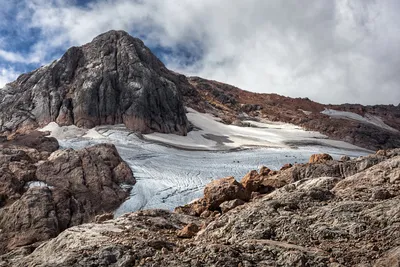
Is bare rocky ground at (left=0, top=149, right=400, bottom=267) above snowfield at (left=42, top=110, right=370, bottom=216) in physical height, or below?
above

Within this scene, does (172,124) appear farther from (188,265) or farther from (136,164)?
(188,265)

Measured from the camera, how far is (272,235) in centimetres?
745

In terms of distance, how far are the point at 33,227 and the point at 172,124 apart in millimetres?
49898

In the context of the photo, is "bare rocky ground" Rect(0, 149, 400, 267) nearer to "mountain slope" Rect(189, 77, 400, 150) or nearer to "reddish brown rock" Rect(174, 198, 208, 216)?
"reddish brown rock" Rect(174, 198, 208, 216)

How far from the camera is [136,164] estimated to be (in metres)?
41.8

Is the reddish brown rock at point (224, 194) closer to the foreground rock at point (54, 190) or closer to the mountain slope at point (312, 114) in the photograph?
the foreground rock at point (54, 190)

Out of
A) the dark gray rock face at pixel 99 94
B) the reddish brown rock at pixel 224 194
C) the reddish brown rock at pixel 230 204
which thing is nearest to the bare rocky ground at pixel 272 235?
the reddish brown rock at pixel 230 204

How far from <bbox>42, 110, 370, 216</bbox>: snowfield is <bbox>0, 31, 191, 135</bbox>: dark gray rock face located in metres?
3.03

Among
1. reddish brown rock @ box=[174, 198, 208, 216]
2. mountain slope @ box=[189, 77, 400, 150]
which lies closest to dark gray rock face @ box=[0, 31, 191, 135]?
mountain slope @ box=[189, 77, 400, 150]

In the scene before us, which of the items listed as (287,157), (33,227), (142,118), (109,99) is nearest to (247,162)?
(287,157)

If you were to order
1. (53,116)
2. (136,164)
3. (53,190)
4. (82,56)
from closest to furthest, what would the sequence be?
(53,190) < (136,164) < (53,116) < (82,56)

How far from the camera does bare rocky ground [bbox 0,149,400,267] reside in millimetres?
6406

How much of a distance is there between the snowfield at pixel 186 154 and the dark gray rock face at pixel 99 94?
3033 millimetres

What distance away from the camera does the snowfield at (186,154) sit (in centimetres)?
3325
